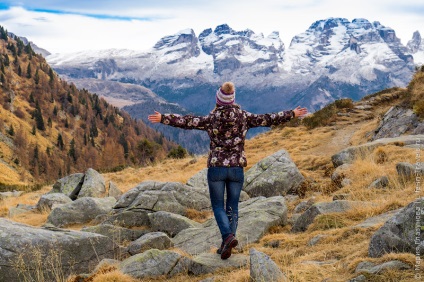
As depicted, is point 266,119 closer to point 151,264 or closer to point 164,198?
point 151,264

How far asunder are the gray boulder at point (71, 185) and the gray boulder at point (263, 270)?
19.3 meters

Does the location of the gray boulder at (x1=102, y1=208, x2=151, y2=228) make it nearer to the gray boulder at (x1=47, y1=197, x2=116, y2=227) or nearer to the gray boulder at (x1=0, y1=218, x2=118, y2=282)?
the gray boulder at (x1=47, y1=197, x2=116, y2=227)

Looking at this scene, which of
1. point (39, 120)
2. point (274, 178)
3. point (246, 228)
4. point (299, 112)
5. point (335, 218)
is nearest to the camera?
point (299, 112)

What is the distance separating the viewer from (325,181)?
15.9 metres

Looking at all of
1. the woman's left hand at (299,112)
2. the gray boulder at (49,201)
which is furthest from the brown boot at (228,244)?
the gray boulder at (49,201)

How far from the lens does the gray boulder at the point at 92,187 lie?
918 inches

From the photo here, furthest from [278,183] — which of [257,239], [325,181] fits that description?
[257,239]

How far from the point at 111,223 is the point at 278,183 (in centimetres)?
619

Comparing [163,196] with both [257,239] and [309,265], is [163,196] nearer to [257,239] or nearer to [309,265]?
[257,239]

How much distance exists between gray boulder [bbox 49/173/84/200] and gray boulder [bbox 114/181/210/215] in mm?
9656

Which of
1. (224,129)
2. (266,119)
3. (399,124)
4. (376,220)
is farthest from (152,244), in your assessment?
(399,124)

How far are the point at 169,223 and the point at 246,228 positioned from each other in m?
3.29

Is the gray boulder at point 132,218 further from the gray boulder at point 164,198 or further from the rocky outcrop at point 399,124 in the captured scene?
the rocky outcrop at point 399,124

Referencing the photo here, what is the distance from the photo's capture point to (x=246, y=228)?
34.6 ft
